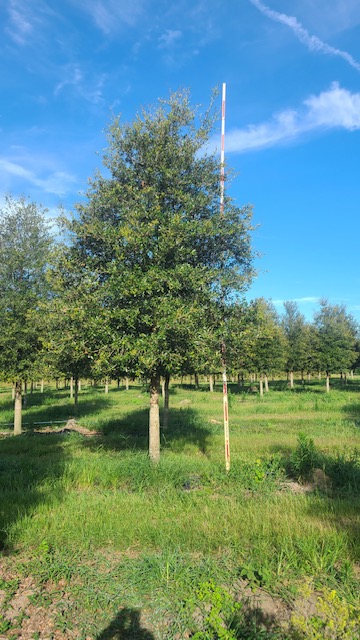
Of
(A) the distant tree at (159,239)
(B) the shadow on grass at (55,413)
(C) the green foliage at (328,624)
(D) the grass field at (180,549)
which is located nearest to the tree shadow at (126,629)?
(D) the grass field at (180,549)

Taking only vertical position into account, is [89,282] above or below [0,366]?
above

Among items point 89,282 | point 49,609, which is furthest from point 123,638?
point 89,282

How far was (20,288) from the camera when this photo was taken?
17.7m

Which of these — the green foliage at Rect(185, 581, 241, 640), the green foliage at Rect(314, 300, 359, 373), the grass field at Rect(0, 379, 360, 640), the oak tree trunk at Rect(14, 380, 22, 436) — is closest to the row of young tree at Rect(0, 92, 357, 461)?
the grass field at Rect(0, 379, 360, 640)

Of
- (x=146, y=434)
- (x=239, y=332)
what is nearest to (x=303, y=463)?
(x=239, y=332)

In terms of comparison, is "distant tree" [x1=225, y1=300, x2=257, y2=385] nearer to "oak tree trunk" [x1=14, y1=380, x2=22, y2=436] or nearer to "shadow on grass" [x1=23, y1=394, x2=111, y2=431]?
"oak tree trunk" [x1=14, y1=380, x2=22, y2=436]

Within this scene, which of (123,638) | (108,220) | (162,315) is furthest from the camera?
(108,220)

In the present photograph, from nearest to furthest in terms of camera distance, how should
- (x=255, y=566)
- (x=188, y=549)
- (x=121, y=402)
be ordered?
(x=255, y=566)
(x=188, y=549)
(x=121, y=402)

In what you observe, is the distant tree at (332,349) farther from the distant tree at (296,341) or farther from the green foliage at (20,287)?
the green foliage at (20,287)

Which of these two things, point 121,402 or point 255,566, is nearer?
point 255,566

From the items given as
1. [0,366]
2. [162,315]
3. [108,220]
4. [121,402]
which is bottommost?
[121,402]

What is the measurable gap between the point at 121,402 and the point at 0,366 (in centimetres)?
1632

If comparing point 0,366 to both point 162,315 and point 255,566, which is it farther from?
point 255,566

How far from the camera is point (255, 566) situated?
15.9ft
